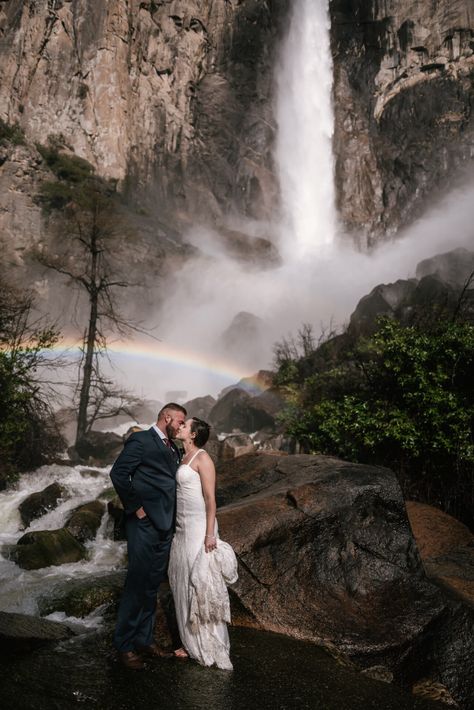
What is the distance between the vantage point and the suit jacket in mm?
4113

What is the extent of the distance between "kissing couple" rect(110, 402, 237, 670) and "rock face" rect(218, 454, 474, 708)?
1098 mm

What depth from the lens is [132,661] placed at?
3.87 meters

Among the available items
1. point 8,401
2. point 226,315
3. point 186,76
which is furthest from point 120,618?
point 186,76

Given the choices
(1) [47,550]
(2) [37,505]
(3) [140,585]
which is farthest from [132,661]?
(2) [37,505]

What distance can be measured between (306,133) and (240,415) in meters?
46.2

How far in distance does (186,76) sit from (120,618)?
63714mm

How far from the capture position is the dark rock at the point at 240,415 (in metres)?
26.6

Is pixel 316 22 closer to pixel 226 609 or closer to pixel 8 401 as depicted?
pixel 8 401

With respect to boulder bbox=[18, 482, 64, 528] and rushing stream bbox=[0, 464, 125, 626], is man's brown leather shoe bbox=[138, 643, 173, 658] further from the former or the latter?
boulder bbox=[18, 482, 64, 528]

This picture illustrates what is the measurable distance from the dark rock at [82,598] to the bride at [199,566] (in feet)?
7.14

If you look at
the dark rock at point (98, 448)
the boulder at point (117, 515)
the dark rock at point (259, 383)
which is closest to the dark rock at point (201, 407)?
the dark rock at point (259, 383)

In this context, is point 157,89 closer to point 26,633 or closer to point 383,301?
point 383,301

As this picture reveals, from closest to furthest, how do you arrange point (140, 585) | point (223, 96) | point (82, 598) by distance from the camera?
point (140, 585)
point (82, 598)
point (223, 96)

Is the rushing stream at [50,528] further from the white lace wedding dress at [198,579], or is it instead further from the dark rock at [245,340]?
the dark rock at [245,340]
